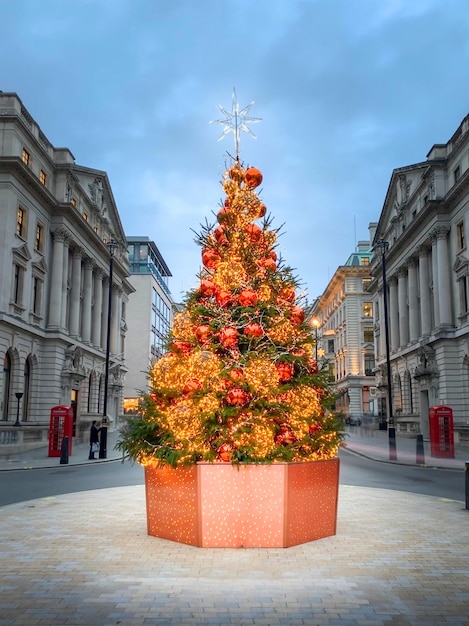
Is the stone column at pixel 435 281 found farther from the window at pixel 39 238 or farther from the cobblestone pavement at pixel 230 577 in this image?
the cobblestone pavement at pixel 230 577

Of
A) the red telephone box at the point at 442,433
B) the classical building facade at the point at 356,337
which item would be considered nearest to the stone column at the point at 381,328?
the classical building facade at the point at 356,337

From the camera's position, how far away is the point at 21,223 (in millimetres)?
39562

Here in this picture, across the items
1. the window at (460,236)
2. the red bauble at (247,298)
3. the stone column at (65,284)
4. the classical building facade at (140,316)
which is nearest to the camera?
the red bauble at (247,298)

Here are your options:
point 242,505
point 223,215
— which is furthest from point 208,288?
point 242,505

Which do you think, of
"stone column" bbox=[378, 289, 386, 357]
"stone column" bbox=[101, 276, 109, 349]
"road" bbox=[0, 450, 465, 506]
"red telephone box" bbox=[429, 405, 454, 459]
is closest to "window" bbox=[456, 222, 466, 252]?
"red telephone box" bbox=[429, 405, 454, 459]

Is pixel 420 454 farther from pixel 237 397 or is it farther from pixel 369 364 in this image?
pixel 369 364

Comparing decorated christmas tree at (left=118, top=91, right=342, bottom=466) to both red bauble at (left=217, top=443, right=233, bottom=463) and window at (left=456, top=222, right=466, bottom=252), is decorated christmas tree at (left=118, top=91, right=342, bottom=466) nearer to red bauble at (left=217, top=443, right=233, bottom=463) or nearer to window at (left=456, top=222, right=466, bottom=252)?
red bauble at (left=217, top=443, right=233, bottom=463)

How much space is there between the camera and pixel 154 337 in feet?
291

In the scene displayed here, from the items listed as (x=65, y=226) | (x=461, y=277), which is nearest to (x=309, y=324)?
(x=461, y=277)

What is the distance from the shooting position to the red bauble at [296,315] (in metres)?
9.59

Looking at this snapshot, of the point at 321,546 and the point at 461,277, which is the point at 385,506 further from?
the point at 461,277

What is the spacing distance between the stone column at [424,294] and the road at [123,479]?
25394 millimetres

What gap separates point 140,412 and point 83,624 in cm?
454

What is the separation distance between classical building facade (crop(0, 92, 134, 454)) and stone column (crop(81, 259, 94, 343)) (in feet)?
0.30
